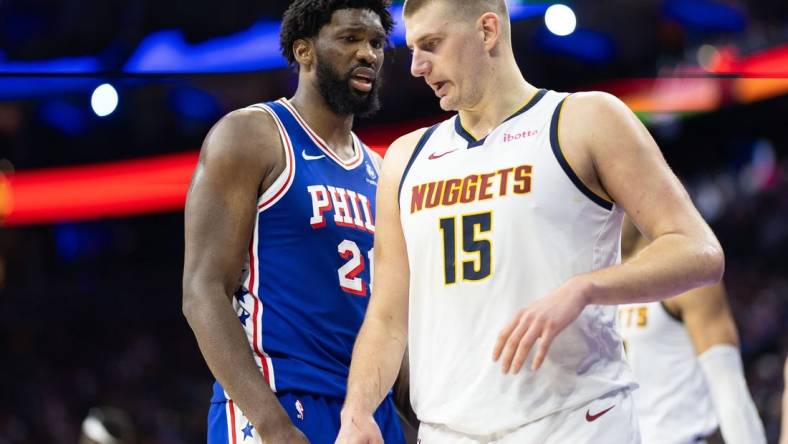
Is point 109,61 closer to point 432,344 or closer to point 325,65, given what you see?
point 325,65

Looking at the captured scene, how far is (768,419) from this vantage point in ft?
37.4

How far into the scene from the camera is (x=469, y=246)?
3.03m

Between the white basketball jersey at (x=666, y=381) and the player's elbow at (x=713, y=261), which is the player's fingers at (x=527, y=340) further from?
the white basketball jersey at (x=666, y=381)

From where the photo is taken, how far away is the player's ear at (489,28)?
10.6 ft

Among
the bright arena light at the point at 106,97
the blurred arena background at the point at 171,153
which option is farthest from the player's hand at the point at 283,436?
the bright arena light at the point at 106,97

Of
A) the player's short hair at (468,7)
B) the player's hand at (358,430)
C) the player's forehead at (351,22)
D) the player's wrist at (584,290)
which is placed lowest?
the player's hand at (358,430)

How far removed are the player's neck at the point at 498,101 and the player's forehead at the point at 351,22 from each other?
0.99 metres

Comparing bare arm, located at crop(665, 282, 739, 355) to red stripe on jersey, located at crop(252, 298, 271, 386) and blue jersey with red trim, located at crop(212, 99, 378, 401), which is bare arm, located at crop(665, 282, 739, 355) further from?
red stripe on jersey, located at crop(252, 298, 271, 386)

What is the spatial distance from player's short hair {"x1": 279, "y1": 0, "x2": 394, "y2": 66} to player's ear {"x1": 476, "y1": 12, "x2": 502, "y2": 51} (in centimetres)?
105

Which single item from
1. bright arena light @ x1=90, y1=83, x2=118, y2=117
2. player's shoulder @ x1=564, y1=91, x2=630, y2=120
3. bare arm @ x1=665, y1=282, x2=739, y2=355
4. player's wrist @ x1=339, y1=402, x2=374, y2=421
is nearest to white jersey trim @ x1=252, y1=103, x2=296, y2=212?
player's wrist @ x1=339, y1=402, x2=374, y2=421

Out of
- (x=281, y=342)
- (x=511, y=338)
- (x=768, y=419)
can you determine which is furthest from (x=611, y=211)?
(x=768, y=419)

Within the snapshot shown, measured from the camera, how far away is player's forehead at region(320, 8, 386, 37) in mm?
4125

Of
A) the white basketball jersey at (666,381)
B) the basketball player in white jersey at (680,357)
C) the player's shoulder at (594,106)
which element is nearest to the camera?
the player's shoulder at (594,106)

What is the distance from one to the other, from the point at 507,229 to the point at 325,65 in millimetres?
1432
